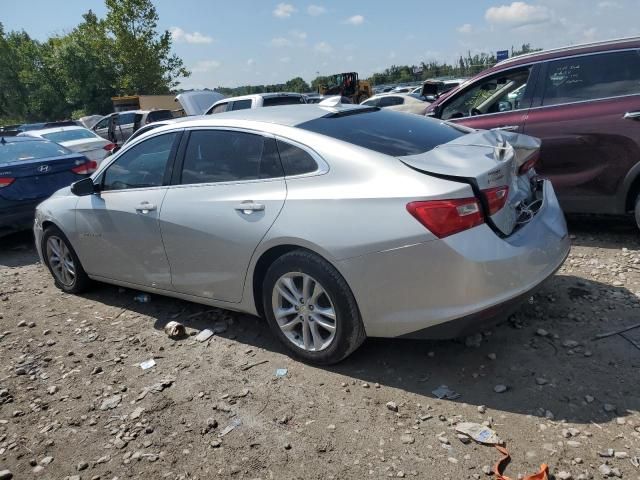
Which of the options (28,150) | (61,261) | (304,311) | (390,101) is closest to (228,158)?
(304,311)

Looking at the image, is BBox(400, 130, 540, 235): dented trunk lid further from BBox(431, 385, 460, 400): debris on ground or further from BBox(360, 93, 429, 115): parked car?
BBox(360, 93, 429, 115): parked car

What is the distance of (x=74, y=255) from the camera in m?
4.86

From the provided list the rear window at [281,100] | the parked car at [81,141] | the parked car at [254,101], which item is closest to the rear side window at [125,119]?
the parked car at [81,141]

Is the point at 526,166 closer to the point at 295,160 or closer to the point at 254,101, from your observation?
the point at 295,160

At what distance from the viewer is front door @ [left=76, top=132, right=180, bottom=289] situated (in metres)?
3.99

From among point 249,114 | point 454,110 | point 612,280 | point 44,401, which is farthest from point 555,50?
point 44,401

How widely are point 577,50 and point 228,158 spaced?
3702mm

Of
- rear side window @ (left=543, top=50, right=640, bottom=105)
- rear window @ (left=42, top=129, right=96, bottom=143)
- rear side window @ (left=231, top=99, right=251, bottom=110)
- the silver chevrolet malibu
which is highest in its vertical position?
rear side window @ (left=231, top=99, right=251, bottom=110)

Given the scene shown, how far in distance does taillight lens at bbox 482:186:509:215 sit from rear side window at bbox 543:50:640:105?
2.80 metres

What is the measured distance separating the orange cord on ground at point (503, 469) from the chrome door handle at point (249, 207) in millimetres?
1879

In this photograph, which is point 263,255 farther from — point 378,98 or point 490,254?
point 378,98

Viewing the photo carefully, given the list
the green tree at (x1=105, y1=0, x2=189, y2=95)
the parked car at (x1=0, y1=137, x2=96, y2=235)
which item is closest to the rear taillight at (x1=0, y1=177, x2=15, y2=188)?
the parked car at (x1=0, y1=137, x2=96, y2=235)

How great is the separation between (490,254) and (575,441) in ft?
3.14

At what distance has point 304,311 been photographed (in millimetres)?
3252
